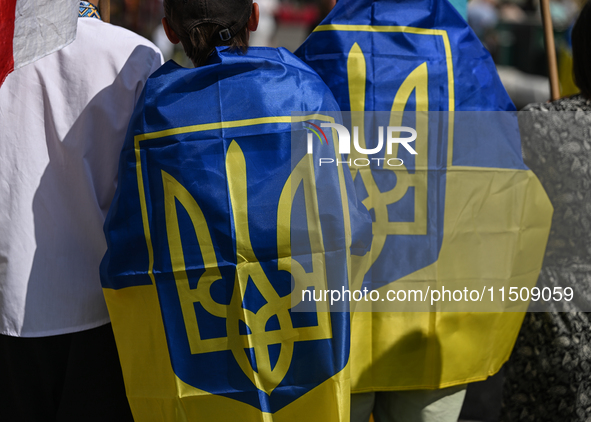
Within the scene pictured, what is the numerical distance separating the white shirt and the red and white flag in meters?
0.22

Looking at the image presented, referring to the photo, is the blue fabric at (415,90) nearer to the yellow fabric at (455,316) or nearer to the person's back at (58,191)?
the yellow fabric at (455,316)

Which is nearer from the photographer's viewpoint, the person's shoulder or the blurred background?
the person's shoulder

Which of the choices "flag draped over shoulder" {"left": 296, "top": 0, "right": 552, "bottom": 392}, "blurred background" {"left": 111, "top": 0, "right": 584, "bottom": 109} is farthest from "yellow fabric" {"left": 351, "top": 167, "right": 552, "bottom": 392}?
"blurred background" {"left": 111, "top": 0, "right": 584, "bottom": 109}

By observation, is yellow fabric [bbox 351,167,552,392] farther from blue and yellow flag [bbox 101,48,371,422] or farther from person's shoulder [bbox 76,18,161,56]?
person's shoulder [bbox 76,18,161,56]

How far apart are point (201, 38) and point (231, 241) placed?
0.57 m

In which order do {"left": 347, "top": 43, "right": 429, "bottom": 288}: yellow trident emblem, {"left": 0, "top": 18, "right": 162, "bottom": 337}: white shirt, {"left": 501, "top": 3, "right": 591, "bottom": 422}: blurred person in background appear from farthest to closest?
{"left": 501, "top": 3, "right": 591, "bottom": 422}: blurred person in background → {"left": 347, "top": 43, "right": 429, "bottom": 288}: yellow trident emblem → {"left": 0, "top": 18, "right": 162, "bottom": 337}: white shirt

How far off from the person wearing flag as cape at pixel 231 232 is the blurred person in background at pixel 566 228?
2.54ft

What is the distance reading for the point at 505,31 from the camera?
11.4m

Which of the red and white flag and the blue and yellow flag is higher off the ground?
the red and white flag

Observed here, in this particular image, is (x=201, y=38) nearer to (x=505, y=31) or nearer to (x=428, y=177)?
(x=428, y=177)

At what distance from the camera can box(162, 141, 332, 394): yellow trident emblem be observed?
5.34ft

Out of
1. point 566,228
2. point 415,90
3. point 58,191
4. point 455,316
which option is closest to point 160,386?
point 58,191

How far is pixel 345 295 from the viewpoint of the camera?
5.43 ft

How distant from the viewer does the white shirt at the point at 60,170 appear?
1.73 metres
